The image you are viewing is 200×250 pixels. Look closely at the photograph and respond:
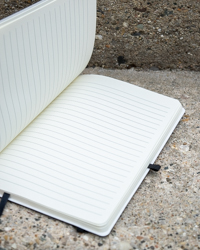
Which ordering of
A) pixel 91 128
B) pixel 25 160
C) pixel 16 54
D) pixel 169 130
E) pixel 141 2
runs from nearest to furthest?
1. pixel 16 54
2. pixel 25 160
3. pixel 91 128
4. pixel 169 130
5. pixel 141 2

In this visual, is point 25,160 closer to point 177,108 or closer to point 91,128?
point 91,128

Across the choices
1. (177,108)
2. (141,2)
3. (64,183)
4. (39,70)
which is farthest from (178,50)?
(64,183)

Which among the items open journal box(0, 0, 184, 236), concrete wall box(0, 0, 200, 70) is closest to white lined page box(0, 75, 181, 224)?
open journal box(0, 0, 184, 236)

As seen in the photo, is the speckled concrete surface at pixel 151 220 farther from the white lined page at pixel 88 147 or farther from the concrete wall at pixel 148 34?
the concrete wall at pixel 148 34

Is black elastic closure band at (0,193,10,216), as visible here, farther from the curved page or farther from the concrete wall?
the concrete wall

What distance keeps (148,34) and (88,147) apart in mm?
891

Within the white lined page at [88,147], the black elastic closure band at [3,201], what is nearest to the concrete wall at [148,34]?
the white lined page at [88,147]

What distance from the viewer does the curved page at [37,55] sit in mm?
1228

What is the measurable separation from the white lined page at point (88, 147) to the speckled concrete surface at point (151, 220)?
0.06m

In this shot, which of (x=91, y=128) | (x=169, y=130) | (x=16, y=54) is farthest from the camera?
(x=169, y=130)

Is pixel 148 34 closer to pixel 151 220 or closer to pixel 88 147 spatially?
pixel 88 147

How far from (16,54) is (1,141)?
0.91 ft

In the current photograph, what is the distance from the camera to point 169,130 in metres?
1.60

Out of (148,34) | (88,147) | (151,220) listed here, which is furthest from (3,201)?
(148,34)
